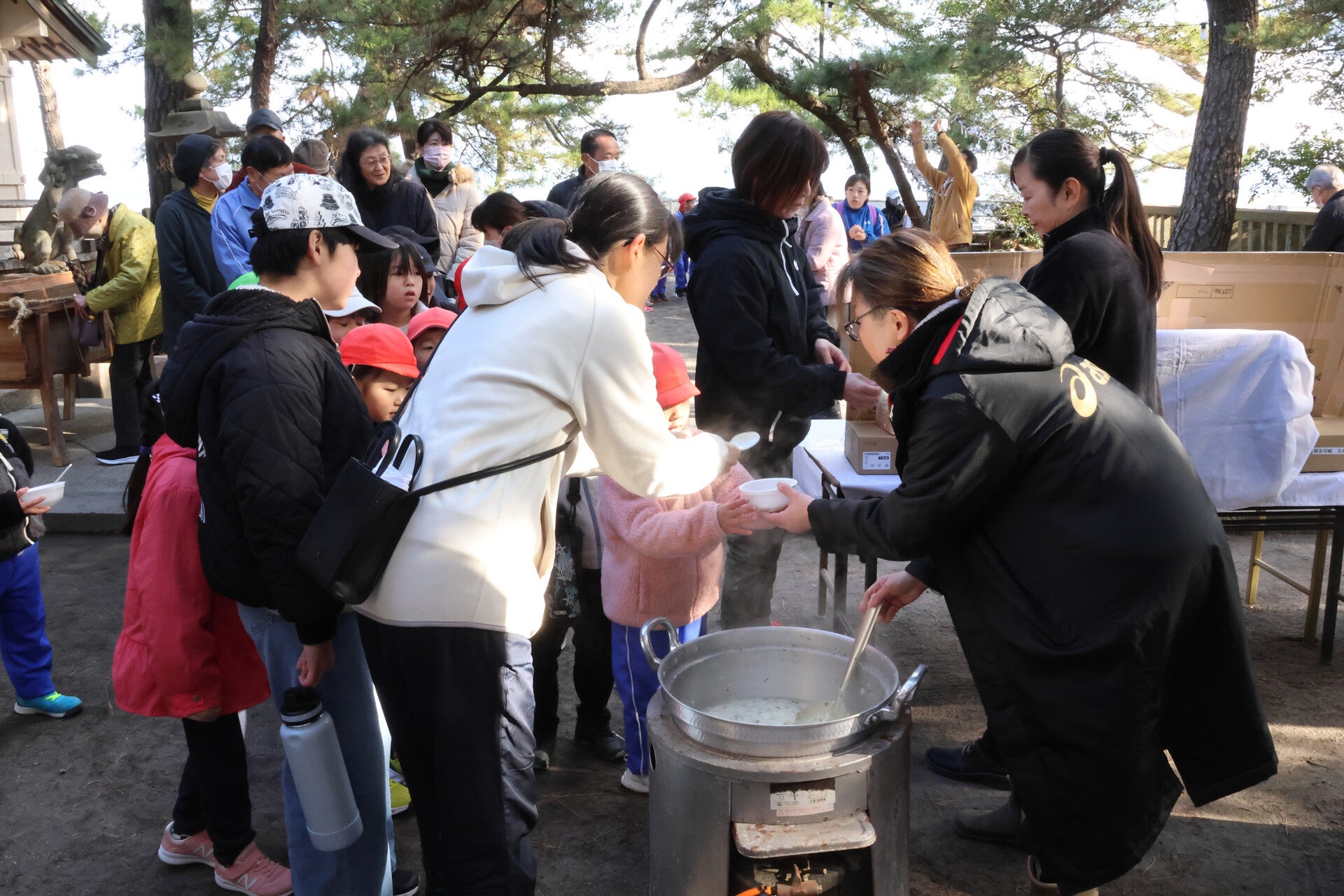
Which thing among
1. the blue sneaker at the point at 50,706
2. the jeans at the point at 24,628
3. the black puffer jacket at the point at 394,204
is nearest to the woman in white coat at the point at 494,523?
the jeans at the point at 24,628

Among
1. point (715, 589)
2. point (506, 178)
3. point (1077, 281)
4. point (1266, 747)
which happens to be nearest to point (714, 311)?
point (715, 589)

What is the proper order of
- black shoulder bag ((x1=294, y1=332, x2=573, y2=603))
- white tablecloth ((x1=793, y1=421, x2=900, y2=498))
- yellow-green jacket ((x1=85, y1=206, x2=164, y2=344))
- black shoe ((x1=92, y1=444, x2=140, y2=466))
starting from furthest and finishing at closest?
1. black shoe ((x1=92, y1=444, x2=140, y2=466))
2. yellow-green jacket ((x1=85, y1=206, x2=164, y2=344))
3. white tablecloth ((x1=793, y1=421, x2=900, y2=498))
4. black shoulder bag ((x1=294, y1=332, x2=573, y2=603))

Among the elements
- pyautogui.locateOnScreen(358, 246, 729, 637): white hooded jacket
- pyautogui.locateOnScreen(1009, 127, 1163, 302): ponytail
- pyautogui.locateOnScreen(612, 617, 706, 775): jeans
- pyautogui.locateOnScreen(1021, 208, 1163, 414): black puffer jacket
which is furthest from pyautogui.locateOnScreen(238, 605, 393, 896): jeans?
pyautogui.locateOnScreen(1009, 127, 1163, 302): ponytail

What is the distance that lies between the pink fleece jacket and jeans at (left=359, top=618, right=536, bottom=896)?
0.82m

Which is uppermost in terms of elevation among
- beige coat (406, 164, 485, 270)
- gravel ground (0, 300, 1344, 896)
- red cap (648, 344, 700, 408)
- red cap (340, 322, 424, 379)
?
beige coat (406, 164, 485, 270)

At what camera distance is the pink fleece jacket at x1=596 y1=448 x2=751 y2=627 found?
2691 mm

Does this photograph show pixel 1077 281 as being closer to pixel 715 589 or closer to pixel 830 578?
pixel 715 589

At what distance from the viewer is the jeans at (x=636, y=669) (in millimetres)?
2941

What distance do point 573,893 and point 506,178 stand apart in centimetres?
1118

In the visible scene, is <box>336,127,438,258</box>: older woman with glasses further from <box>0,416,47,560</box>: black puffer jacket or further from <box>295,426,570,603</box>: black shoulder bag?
<box>295,426,570,603</box>: black shoulder bag

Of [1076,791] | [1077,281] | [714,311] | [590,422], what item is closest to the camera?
[590,422]

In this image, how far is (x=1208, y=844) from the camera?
9.55 ft

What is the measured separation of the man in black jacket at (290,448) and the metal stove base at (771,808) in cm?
73

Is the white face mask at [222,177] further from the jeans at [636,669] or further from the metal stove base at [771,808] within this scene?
the metal stove base at [771,808]
